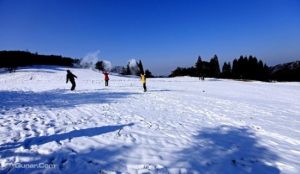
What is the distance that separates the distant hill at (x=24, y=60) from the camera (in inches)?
3942

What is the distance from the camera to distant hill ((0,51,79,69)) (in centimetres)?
10012

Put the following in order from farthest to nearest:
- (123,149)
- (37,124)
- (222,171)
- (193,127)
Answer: (193,127), (37,124), (123,149), (222,171)

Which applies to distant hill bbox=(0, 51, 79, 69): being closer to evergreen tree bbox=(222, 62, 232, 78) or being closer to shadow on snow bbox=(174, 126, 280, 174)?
evergreen tree bbox=(222, 62, 232, 78)

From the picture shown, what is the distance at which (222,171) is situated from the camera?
616cm

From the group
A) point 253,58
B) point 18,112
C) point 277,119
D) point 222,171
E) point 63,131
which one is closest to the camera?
point 222,171

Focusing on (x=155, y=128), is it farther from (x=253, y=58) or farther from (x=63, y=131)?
(x=253, y=58)

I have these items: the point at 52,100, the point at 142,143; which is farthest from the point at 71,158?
the point at 52,100

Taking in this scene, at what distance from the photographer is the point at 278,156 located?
7.41 m

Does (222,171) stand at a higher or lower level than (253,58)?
lower

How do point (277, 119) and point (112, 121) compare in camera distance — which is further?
point (277, 119)

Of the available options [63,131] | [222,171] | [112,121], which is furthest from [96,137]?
[222,171]

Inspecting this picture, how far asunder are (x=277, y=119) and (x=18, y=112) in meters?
13.1

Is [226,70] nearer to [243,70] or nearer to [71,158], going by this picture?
[243,70]

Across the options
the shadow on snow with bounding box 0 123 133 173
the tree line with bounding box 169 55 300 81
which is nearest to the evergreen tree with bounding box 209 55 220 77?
the tree line with bounding box 169 55 300 81
